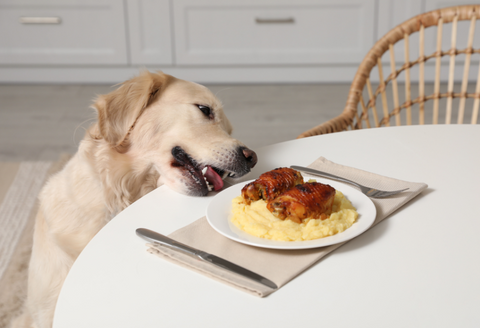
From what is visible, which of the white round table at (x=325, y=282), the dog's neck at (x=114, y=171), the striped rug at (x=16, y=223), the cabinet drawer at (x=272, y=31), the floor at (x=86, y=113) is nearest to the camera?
the white round table at (x=325, y=282)

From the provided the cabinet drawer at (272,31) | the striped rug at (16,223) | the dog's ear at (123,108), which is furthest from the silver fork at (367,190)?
the cabinet drawer at (272,31)

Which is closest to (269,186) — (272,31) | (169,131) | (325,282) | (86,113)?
(325,282)

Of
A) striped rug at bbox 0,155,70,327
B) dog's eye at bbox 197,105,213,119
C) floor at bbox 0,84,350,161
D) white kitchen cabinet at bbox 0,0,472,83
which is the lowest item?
striped rug at bbox 0,155,70,327

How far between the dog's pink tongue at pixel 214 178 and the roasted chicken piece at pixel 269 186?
0.20m

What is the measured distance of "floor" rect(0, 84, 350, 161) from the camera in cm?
291

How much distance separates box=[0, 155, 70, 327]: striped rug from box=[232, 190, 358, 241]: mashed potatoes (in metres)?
1.23

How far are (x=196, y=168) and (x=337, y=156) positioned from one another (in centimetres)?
30

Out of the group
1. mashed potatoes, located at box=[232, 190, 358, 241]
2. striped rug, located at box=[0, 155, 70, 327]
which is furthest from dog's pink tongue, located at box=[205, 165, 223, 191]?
striped rug, located at box=[0, 155, 70, 327]

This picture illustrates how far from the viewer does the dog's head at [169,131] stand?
1.00 meters

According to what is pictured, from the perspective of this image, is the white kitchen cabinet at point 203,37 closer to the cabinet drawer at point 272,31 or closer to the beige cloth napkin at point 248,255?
the cabinet drawer at point 272,31

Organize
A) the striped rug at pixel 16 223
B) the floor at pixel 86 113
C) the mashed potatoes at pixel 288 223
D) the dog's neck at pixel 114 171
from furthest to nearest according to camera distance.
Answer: the floor at pixel 86 113 < the striped rug at pixel 16 223 < the dog's neck at pixel 114 171 < the mashed potatoes at pixel 288 223

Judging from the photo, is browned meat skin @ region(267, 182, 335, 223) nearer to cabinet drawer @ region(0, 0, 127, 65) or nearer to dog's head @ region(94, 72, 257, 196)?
dog's head @ region(94, 72, 257, 196)

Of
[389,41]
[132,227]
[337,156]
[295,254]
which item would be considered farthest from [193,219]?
[389,41]

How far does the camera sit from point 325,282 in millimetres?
602
